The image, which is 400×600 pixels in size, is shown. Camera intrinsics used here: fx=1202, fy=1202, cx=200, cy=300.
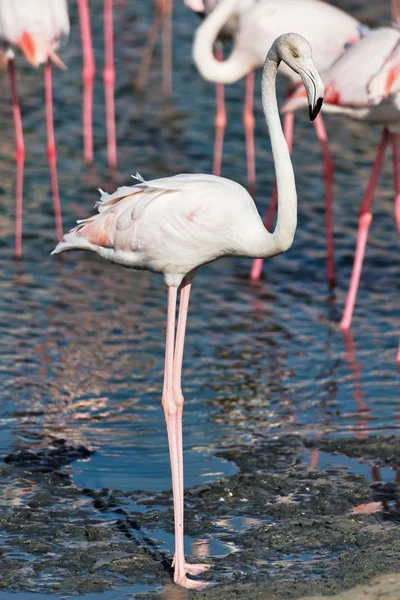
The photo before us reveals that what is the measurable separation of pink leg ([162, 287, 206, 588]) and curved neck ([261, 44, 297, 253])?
559 mm

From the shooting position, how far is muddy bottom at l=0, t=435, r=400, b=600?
4742 mm

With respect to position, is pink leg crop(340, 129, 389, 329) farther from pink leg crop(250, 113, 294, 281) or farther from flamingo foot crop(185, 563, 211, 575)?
flamingo foot crop(185, 563, 211, 575)

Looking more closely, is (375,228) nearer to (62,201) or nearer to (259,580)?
(62,201)

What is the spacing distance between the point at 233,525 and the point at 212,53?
4.20 meters

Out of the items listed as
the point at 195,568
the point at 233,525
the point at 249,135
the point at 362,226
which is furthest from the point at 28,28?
the point at 195,568

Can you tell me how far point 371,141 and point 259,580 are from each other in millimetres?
7211

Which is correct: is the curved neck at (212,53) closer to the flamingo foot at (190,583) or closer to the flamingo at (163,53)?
the flamingo at (163,53)

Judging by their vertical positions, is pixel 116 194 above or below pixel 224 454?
above

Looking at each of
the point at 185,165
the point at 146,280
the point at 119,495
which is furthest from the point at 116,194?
the point at 185,165

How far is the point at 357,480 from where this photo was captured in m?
5.77

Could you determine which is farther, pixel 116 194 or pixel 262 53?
pixel 262 53

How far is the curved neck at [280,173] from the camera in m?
4.75

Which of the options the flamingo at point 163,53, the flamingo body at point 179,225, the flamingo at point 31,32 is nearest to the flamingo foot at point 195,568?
the flamingo body at point 179,225

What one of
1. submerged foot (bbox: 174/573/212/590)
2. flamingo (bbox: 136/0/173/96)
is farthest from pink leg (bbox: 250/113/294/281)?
submerged foot (bbox: 174/573/212/590)
